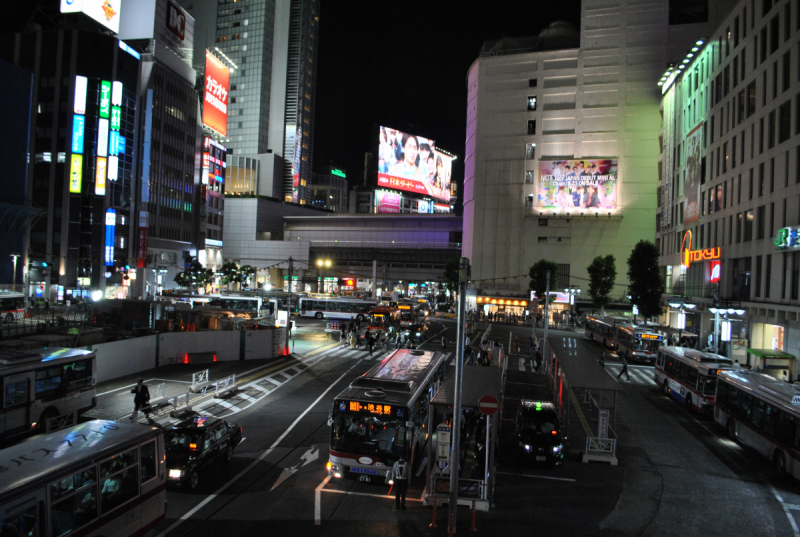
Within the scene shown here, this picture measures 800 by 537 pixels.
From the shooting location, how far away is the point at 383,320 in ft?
144

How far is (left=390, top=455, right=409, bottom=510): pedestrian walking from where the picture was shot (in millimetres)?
10906

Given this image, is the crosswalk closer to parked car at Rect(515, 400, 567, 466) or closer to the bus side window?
parked car at Rect(515, 400, 567, 466)

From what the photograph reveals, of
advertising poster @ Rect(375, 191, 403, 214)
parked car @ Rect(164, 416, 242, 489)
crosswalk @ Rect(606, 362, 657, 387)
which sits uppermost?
advertising poster @ Rect(375, 191, 403, 214)

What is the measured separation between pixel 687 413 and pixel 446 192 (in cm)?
8981

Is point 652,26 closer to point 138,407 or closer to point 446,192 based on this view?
point 446,192

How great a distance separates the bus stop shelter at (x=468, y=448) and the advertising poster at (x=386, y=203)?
86.4 metres

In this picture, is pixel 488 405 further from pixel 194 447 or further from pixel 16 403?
pixel 16 403

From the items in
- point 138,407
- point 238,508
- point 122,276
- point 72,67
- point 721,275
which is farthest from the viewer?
point 122,276

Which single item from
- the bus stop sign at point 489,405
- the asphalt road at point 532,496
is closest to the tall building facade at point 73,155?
the asphalt road at point 532,496

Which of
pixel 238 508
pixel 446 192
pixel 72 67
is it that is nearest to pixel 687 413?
pixel 238 508

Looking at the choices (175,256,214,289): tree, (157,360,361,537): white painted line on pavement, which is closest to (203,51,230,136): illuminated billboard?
(175,256,214,289): tree

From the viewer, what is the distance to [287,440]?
15531 millimetres

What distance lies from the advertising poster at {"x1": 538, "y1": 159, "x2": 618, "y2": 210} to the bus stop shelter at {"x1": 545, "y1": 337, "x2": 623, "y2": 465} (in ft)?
147

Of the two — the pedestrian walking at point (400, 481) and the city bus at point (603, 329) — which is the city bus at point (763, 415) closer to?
the pedestrian walking at point (400, 481)
